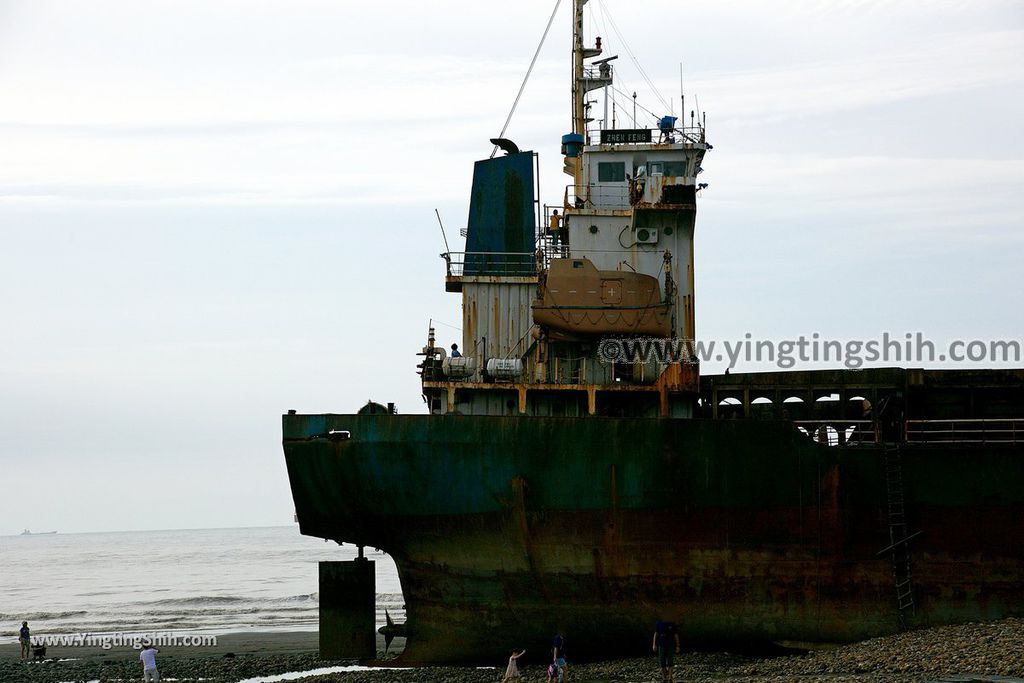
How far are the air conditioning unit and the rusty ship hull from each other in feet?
18.4

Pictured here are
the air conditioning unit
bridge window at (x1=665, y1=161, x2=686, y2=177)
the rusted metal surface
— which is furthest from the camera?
bridge window at (x1=665, y1=161, x2=686, y2=177)

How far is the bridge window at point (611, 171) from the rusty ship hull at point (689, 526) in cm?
773

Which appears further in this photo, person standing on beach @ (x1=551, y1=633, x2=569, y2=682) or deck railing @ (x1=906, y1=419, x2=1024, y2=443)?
deck railing @ (x1=906, y1=419, x2=1024, y2=443)

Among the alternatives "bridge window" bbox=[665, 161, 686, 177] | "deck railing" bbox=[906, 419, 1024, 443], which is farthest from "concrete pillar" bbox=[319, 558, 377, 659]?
"deck railing" bbox=[906, 419, 1024, 443]

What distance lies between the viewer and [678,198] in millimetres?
28062

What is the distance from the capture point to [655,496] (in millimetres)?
24312

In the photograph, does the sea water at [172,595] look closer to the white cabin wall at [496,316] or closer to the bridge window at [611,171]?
the white cabin wall at [496,316]

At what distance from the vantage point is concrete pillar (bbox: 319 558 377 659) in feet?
86.5

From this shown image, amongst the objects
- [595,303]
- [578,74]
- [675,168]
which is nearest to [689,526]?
[595,303]

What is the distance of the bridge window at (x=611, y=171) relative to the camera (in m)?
29.5

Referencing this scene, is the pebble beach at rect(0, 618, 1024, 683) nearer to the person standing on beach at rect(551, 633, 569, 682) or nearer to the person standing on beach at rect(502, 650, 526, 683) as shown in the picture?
the person standing on beach at rect(502, 650, 526, 683)

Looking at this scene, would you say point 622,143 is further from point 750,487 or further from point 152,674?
point 152,674

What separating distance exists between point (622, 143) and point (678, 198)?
2531mm

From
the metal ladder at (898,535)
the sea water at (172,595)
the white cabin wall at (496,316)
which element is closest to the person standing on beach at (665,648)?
the metal ladder at (898,535)
